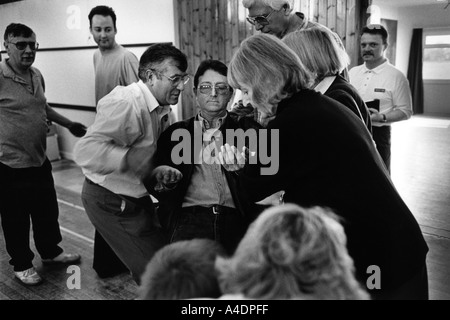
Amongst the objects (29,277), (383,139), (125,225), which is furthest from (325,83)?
(29,277)

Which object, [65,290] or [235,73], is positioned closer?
[235,73]

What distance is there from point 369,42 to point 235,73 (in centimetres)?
222

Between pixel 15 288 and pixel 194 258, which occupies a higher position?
pixel 194 258

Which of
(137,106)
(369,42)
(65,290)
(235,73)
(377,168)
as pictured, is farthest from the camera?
(369,42)

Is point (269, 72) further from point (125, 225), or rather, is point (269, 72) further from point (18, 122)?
point (18, 122)

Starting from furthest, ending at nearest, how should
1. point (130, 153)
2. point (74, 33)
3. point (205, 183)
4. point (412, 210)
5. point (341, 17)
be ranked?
1. point (74, 33)
2. point (412, 210)
3. point (341, 17)
4. point (205, 183)
5. point (130, 153)

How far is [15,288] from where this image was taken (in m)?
2.86

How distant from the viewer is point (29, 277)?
2879mm

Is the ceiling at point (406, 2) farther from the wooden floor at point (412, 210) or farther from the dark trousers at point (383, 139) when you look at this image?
the dark trousers at point (383, 139)

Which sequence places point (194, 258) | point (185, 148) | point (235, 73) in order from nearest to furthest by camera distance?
point (194, 258) → point (235, 73) → point (185, 148)

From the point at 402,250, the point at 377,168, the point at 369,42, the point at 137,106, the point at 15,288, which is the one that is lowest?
the point at 15,288

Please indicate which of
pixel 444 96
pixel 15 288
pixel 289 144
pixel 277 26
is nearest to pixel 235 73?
pixel 289 144

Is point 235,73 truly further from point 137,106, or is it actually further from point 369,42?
point 369,42

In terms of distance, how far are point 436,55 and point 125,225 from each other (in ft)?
14.9
